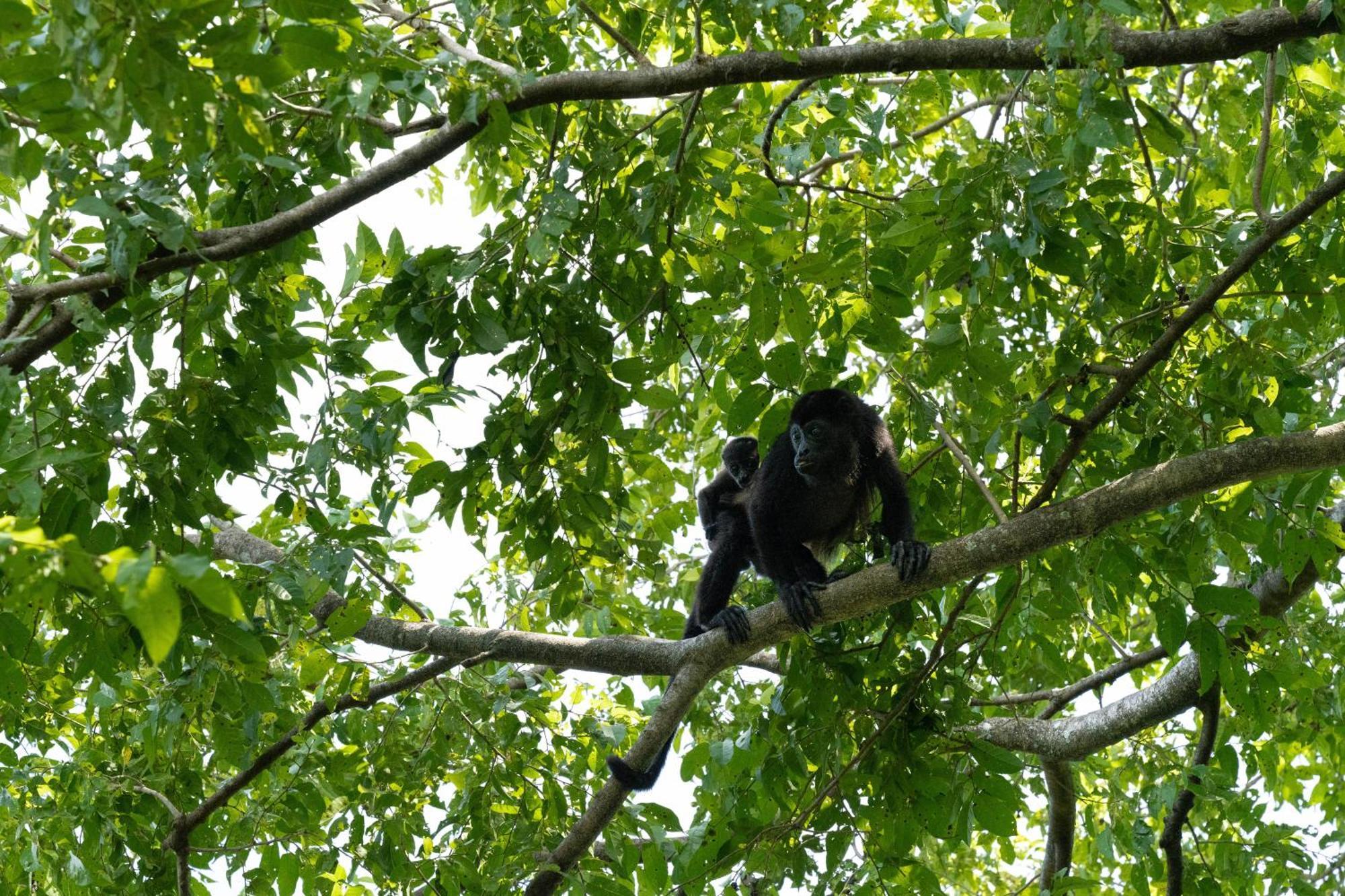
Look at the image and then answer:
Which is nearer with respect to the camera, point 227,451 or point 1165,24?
point 227,451

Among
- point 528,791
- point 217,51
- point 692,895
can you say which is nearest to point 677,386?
point 528,791

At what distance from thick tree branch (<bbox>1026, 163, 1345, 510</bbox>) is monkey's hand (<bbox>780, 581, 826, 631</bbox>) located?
70 cm

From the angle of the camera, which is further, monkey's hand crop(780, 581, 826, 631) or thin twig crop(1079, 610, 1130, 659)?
thin twig crop(1079, 610, 1130, 659)

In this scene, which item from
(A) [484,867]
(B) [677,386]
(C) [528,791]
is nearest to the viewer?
(A) [484,867]

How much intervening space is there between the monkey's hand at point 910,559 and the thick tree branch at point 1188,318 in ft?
1.11

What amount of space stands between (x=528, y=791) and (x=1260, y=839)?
8.56 ft

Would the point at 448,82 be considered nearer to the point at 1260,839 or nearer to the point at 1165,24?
the point at 1165,24

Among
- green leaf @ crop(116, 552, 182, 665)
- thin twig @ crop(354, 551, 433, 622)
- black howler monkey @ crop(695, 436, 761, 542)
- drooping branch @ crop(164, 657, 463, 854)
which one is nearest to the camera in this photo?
green leaf @ crop(116, 552, 182, 665)

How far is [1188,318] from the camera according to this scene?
364cm

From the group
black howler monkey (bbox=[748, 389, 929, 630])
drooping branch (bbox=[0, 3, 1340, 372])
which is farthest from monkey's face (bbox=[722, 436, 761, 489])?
drooping branch (bbox=[0, 3, 1340, 372])

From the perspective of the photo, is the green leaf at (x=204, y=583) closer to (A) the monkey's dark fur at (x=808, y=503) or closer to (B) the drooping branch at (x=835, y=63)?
(B) the drooping branch at (x=835, y=63)

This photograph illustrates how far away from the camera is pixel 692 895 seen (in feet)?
13.6

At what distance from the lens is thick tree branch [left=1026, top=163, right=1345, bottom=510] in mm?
3643

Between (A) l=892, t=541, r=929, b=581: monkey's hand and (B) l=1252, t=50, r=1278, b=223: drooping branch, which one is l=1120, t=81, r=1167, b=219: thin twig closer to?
(B) l=1252, t=50, r=1278, b=223: drooping branch
